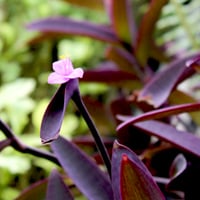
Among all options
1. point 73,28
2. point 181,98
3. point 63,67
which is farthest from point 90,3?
point 63,67

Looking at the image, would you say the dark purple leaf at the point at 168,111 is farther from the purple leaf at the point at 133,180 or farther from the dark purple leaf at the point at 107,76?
the dark purple leaf at the point at 107,76

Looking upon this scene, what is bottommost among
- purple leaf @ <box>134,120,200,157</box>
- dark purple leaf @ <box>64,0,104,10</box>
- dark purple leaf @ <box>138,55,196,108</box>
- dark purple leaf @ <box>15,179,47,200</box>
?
dark purple leaf @ <box>15,179,47,200</box>

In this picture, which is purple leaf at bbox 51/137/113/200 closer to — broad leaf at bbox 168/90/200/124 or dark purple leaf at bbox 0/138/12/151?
dark purple leaf at bbox 0/138/12/151

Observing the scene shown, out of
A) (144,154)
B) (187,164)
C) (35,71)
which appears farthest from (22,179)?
(187,164)

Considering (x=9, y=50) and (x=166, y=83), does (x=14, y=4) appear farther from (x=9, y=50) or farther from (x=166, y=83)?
(x=166, y=83)

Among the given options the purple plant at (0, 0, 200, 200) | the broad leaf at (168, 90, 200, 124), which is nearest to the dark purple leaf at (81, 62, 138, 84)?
the purple plant at (0, 0, 200, 200)

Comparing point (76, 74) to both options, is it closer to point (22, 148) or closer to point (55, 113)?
point (55, 113)
